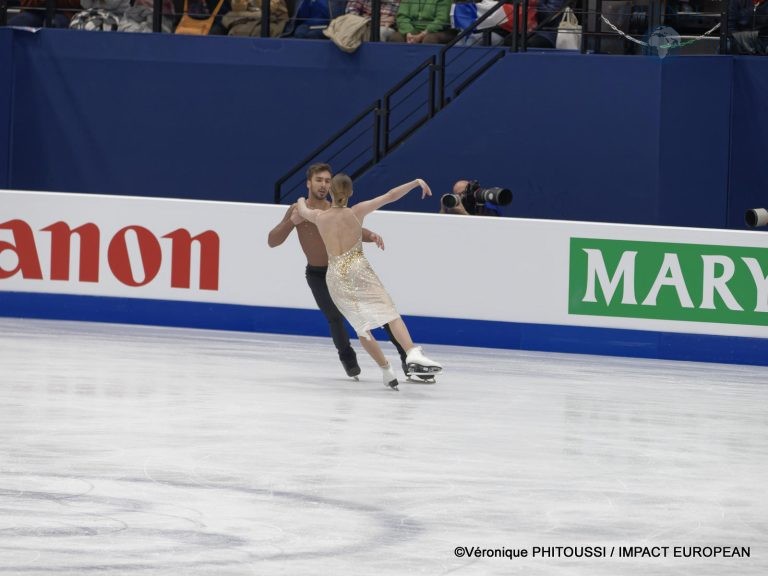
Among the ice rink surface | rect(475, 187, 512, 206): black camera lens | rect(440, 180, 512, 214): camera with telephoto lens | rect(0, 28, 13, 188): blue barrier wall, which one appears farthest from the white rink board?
rect(0, 28, 13, 188): blue barrier wall

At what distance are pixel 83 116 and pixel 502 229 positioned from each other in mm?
6730

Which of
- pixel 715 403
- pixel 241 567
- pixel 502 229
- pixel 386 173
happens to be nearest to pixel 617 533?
pixel 241 567

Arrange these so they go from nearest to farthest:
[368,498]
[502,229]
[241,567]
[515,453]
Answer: [241,567] → [368,498] → [515,453] → [502,229]

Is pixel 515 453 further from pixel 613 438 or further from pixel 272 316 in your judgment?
pixel 272 316

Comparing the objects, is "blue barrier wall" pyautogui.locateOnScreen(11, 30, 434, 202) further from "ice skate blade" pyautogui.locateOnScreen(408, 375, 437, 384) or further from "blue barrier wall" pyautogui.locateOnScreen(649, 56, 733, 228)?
"ice skate blade" pyautogui.locateOnScreen(408, 375, 437, 384)

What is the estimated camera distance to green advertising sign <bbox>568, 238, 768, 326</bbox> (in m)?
13.4

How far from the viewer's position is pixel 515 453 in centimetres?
872

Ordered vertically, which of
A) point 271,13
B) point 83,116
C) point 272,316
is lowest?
point 272,316

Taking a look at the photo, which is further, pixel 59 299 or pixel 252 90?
pixel 252 90

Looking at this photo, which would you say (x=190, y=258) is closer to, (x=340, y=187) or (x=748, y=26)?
(x=340, y=187)

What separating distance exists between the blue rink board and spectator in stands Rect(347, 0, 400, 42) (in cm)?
436

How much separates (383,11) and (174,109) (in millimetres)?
2729

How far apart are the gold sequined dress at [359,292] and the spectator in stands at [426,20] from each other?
22.1 feet

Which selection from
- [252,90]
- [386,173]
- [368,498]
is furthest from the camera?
[252,90]
